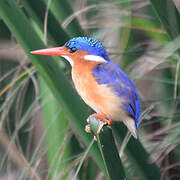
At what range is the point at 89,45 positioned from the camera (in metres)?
1.10

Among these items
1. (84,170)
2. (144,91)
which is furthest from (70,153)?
(144,91)

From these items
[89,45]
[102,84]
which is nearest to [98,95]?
[102,84]

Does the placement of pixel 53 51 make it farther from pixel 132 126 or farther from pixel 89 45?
pixel 132 126

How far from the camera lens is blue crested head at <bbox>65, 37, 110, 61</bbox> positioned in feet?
3.54

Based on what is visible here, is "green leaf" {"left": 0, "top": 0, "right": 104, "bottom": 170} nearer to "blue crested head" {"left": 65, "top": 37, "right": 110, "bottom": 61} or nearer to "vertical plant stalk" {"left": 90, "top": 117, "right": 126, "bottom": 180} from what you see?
"blue crested head" {"left": 65, "top": 37, "right": 110, "bottom": 61}

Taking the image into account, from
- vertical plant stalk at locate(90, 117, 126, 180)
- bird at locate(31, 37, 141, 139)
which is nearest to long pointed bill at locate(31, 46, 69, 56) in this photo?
bird at locate(31, 37, 141, 139)

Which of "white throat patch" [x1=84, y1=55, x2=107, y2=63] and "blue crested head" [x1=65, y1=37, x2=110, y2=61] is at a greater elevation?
"blue crested head" [x1=65, y1=37, x2=110, y2=61]

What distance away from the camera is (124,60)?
1765mm

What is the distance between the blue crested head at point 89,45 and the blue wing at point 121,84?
36 millimetres

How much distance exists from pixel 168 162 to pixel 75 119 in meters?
0.59

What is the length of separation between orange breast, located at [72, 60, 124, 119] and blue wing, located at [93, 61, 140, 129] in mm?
14

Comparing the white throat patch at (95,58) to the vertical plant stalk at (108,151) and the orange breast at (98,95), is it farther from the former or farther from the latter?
the vertical plant stalk at (108,151)

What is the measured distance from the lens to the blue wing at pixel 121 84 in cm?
101

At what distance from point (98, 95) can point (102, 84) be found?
0.10 ft
